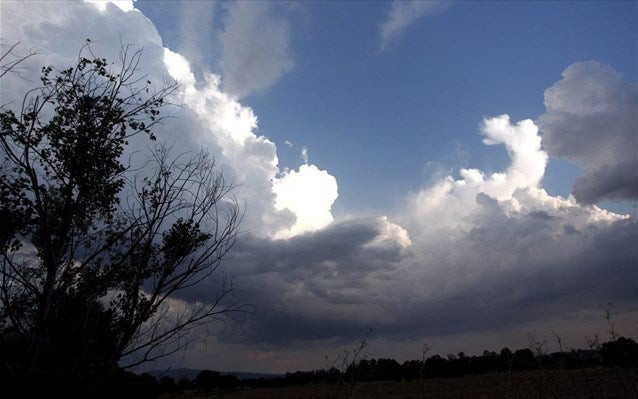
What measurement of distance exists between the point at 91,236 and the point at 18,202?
112 cm

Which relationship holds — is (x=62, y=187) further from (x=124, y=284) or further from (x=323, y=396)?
(x=323, y=396)

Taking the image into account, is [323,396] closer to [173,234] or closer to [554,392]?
[554,392]

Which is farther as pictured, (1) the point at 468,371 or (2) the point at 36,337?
(1) the point at 468,371

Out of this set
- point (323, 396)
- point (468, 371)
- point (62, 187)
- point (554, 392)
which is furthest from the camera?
point (468, 371)

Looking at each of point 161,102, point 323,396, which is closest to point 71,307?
point 161,102

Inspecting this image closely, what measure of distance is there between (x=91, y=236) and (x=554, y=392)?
21.4ft

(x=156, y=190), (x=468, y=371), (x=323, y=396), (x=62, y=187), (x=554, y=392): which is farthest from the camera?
(x=468, y=371)

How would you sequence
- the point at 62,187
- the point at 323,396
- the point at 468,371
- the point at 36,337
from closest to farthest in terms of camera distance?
the point at 36,337
the point at 323,396
the point at 62,187
the point at 468,371

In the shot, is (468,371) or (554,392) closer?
(554,392)

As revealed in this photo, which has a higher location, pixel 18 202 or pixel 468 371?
pixel 18 202

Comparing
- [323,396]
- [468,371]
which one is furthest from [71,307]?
[468,371]

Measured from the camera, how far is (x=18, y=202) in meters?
6.05

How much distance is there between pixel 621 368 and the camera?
19.5 feet

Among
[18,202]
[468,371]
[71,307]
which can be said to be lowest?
[468,371]
